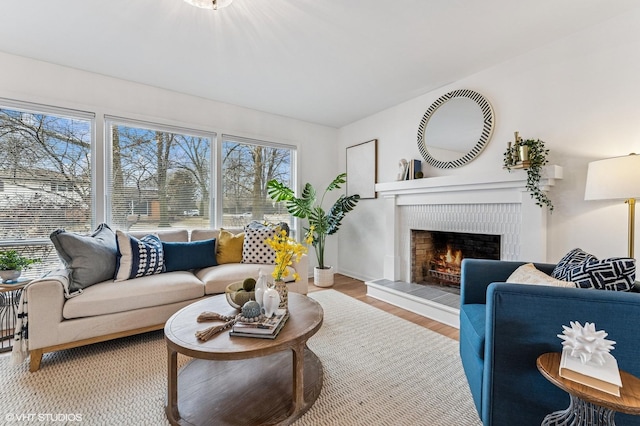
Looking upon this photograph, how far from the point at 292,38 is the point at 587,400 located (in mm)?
2753

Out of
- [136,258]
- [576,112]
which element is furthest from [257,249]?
[576,112]

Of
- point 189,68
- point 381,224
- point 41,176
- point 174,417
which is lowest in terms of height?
point 174,417

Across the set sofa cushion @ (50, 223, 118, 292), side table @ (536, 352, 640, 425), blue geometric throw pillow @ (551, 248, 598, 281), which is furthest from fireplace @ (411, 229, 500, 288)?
sofa cushion @ (50, 223, 118, 292)

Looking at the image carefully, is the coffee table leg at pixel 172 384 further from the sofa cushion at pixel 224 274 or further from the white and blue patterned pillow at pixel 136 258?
the white and blue patterned pillow at pixel 136 258

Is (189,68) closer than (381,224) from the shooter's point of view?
Yes

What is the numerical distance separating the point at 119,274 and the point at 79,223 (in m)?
1.01

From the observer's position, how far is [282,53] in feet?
8.35

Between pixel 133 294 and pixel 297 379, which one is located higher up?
pixel 133 294

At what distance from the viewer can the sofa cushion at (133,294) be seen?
6.71ft

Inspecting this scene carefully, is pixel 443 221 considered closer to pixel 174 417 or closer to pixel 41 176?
pixel 174 417

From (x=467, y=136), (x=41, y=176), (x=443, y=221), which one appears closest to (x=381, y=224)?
(x=443, y=221)

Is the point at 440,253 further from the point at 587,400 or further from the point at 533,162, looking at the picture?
the point at 587,400

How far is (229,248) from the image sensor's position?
10.4ft

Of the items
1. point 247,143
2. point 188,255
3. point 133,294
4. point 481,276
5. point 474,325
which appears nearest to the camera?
point 474,325
